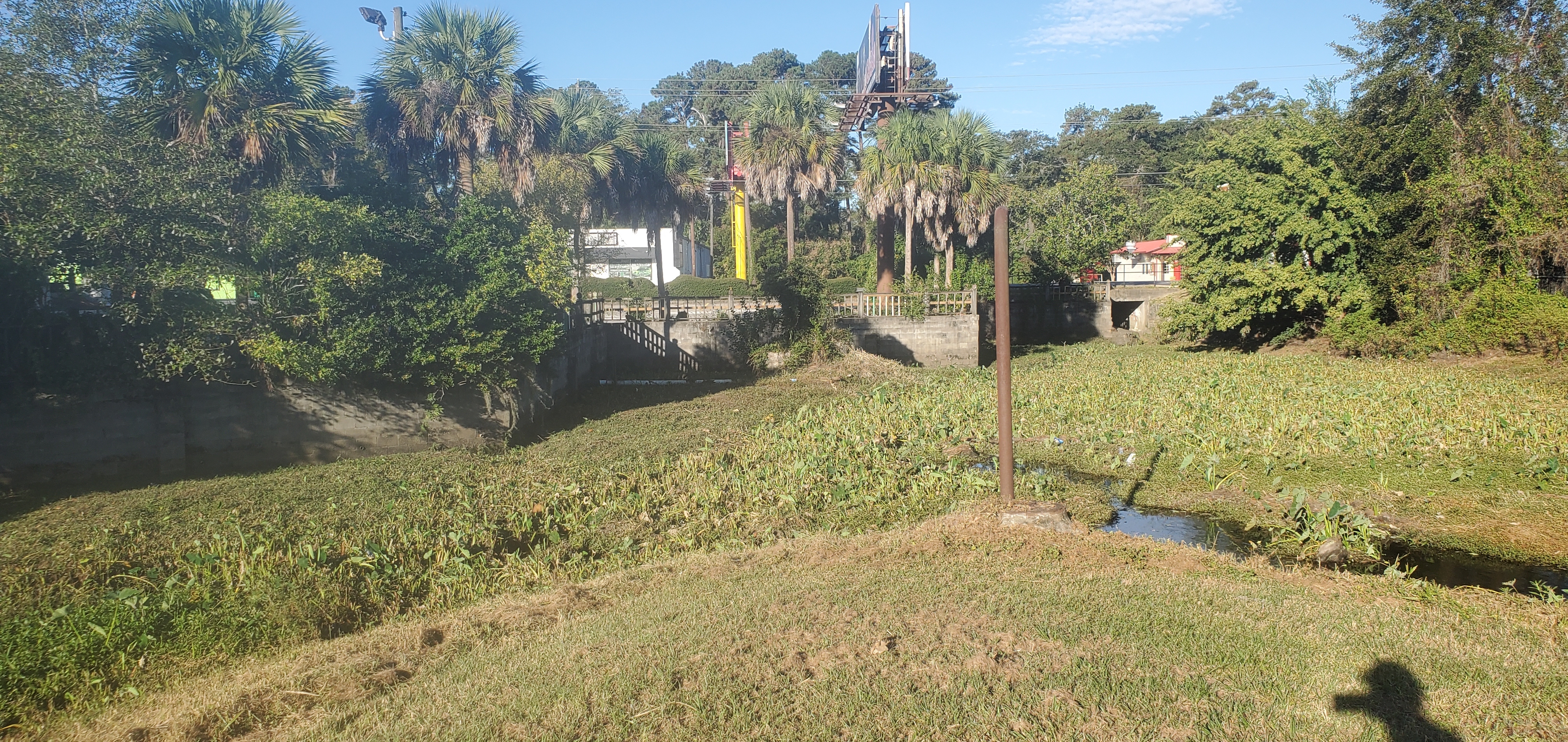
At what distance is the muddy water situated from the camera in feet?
23.3

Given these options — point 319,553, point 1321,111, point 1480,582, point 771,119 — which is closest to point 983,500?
point 1480,582

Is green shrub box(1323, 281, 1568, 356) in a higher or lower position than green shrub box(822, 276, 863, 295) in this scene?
lower

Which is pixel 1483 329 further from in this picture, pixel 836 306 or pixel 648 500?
pixel 648 500

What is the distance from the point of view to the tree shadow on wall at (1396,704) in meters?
4.19

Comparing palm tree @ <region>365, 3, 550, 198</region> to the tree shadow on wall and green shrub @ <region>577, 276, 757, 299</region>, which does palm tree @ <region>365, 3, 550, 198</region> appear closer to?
green shrub @ <region>577, 276, 757, 299</region>

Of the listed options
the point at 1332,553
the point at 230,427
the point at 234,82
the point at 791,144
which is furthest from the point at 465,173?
the point at 1332,553

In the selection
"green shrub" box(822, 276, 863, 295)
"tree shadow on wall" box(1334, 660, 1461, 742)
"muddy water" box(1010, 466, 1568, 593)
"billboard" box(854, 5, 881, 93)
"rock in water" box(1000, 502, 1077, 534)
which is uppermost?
"billboard" box(854, 5, 881, 93)

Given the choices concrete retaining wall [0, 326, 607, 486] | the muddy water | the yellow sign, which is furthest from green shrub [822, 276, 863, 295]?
the muddy water

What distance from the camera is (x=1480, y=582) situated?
279 inches

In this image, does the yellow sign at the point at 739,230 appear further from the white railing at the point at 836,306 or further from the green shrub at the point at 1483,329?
the green shrub at the point at 1483,329

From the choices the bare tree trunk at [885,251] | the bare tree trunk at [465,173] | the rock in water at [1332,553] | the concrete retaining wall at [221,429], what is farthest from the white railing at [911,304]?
the rock in water at [1332,553]

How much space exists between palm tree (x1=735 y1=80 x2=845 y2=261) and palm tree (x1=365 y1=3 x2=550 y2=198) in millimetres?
10869

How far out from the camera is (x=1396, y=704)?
14.7ft

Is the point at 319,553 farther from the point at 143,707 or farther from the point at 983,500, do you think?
the point at 983,500
